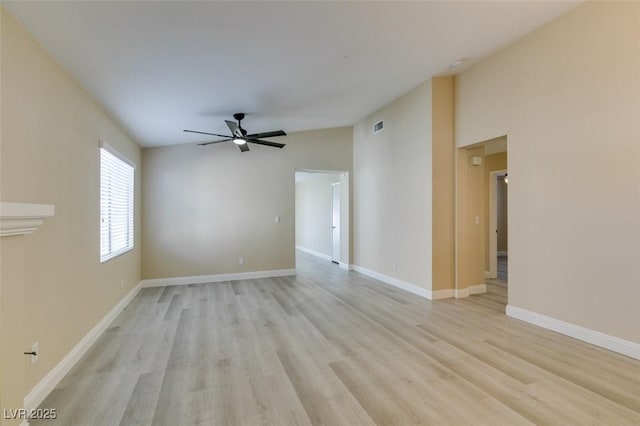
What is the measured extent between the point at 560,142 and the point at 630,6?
1.26m

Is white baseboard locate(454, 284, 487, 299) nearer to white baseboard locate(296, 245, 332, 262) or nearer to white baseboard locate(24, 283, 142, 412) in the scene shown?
white baseboard locate(296, 245, 332, 262)

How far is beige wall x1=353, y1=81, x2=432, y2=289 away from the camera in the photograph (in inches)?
192

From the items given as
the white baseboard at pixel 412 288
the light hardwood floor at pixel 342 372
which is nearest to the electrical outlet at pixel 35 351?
the light hardwood floor at pixel 342 372

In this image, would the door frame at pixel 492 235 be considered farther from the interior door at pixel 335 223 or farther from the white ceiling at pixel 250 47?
the interior door at pixel 335 223

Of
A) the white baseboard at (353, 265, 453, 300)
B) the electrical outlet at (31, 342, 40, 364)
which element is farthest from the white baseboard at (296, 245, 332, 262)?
the electrical outlet at (31, 342, 40, 364)

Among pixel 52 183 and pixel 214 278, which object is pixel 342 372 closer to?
pixel 52 183

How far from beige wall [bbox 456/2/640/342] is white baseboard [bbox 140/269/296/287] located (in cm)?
428

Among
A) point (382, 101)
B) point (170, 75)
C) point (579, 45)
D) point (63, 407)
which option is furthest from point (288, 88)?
point (63, 407)

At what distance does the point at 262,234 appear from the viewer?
6477 mm

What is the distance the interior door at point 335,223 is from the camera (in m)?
8.14

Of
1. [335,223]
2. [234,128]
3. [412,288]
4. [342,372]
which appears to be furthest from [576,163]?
[335,223]

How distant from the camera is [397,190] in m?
5.55

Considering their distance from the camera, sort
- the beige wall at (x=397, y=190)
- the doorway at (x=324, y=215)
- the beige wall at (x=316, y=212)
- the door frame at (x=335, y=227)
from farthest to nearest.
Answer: the beige wall at (x=316, y=212) < the door frame at (x=335, y=227) < the doorway at (x=324, y=215) < the beige wall at (x=397, y=190)

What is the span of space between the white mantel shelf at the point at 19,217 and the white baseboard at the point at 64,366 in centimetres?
135
